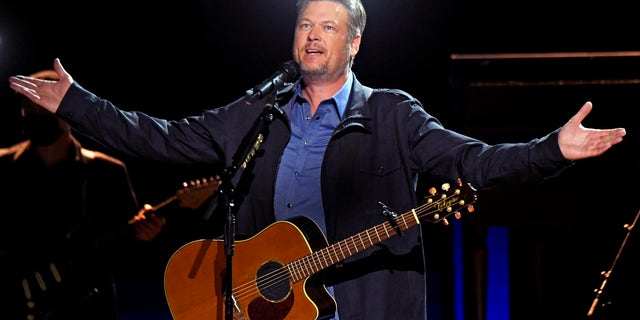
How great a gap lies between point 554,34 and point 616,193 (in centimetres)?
166

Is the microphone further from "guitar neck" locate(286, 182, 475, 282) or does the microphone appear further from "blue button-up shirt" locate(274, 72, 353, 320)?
"guitar neck" locate(286, 182, 475, 282)

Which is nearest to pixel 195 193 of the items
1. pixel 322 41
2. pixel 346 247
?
pixel 322 41

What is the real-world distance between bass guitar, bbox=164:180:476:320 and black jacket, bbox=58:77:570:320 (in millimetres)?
64

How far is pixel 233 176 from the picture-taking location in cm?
316

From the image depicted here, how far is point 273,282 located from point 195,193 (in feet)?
5.41

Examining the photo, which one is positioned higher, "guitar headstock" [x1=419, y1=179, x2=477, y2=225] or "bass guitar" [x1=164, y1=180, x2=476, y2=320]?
"guitar headstock" [x1=419, y1=179, x2=477, y2=225]

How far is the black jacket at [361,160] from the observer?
310cm

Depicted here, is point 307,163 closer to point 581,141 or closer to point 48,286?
point 581,141

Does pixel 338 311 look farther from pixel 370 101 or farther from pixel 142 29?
pixel 142 29

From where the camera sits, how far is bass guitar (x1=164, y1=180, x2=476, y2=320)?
3.09 m

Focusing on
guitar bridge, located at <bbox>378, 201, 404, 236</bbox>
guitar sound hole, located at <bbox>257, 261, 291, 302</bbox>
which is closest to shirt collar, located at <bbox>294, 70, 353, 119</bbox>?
guitar bridge, located at <bbox>378, 201, 404, 236</bbox>

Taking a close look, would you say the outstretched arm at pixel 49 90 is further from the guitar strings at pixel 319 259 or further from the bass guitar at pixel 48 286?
the bass guitar at pixel 48 286

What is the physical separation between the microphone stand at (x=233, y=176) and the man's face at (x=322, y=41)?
22 centimetres

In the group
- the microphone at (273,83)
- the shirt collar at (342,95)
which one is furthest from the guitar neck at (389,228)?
the microphone at (273,83)
